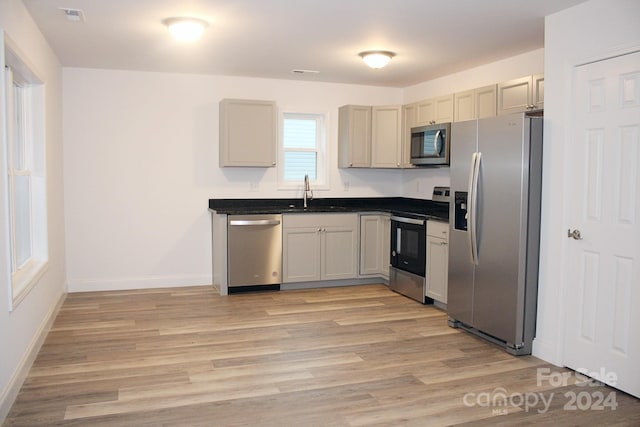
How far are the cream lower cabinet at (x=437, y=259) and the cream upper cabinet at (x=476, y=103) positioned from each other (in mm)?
1077

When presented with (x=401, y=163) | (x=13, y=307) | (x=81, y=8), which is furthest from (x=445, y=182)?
(x=13, y=307)

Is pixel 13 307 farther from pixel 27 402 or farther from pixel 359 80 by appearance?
pixel 359 80

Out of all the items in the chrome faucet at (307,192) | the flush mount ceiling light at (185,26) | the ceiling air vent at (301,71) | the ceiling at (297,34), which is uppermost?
the ceiling air vent at (301,71)

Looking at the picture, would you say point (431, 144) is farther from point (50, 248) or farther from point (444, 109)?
point (50, 248)

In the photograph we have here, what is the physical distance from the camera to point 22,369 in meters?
3.43

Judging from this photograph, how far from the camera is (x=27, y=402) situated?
3.13m

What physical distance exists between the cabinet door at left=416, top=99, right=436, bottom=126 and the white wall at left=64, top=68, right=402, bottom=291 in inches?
60.9

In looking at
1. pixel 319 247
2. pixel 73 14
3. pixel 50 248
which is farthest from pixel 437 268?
pixel 73 14

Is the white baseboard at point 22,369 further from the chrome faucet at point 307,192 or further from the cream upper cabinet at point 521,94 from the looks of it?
the cream upper cabinet at point 521,94

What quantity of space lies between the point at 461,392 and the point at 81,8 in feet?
11.6

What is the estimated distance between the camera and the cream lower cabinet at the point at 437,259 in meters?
5.17

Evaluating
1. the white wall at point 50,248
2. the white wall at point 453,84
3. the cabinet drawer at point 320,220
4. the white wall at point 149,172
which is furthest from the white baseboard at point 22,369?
the white wall at point 453,84

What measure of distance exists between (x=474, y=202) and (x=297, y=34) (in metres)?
1.93

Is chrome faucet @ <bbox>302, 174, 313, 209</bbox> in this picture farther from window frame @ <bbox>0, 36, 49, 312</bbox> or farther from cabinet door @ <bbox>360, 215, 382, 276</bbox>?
window frame @ <bbox>0, 36, 49, 312</bbox>
